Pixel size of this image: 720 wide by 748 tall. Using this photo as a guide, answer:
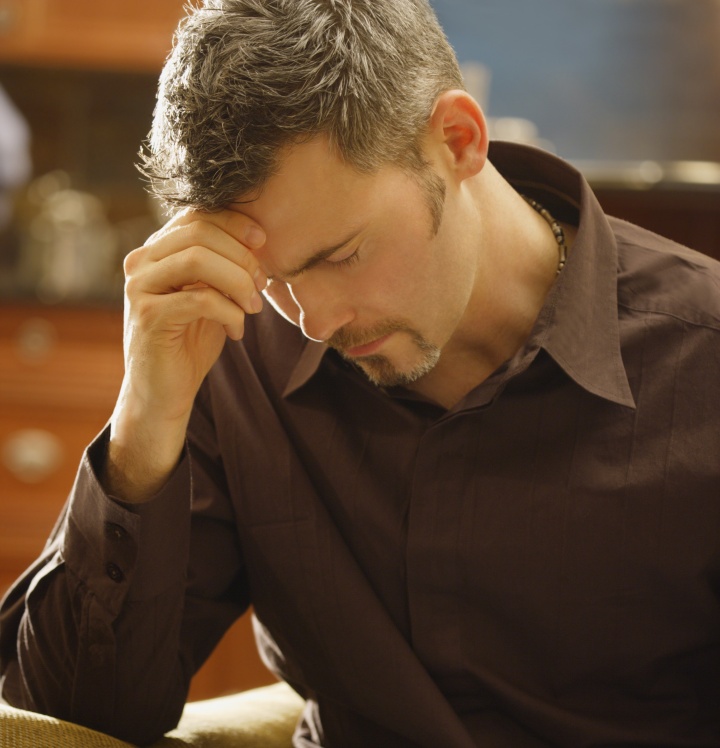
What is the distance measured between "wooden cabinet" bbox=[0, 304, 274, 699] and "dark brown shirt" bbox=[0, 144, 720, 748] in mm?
1289

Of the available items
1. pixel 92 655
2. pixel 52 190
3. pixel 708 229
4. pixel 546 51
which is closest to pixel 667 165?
pixel 708 229

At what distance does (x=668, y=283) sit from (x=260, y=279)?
0.42 m

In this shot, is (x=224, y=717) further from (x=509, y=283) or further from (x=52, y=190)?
(x=52, y=190)

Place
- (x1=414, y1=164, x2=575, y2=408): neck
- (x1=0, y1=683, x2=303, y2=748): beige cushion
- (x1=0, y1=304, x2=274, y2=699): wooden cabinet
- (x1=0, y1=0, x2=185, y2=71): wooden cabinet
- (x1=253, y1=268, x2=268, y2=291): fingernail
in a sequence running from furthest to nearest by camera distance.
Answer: (x1=0, y1=0, x2=185, y2=71): wooden cabinet < (x1=0, y1=304, x2=274, y2=699): wooden cabinet < (x1=414, y1=164, x2=575, y2=408): neck < (x1=253, y1=268, x2=268, y2=291): fingernail < (x1=0, y1=683, x2=303, y2=748): beige cushion

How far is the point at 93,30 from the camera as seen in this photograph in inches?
103

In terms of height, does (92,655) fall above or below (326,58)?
below

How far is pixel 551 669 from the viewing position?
1.04 m

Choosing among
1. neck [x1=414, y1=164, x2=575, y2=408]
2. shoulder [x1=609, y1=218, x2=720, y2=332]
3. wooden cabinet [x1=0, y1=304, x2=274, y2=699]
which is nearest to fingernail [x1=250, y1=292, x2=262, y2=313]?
neck [x1=414, y1=164, x2=575, y2=408]

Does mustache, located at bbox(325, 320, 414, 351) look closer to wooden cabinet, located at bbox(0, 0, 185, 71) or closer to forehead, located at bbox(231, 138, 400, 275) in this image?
forehead, located at bbox(231, 138, 400, 275)

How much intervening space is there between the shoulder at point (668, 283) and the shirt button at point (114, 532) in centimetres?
54

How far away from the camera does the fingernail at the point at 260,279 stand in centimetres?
99

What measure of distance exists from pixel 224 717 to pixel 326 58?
27.7 inches

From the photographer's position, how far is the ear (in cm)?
103

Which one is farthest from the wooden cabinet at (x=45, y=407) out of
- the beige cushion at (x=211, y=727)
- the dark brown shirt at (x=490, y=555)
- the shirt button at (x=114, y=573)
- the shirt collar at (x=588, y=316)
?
the shirt collar at (x=588, y=316)
